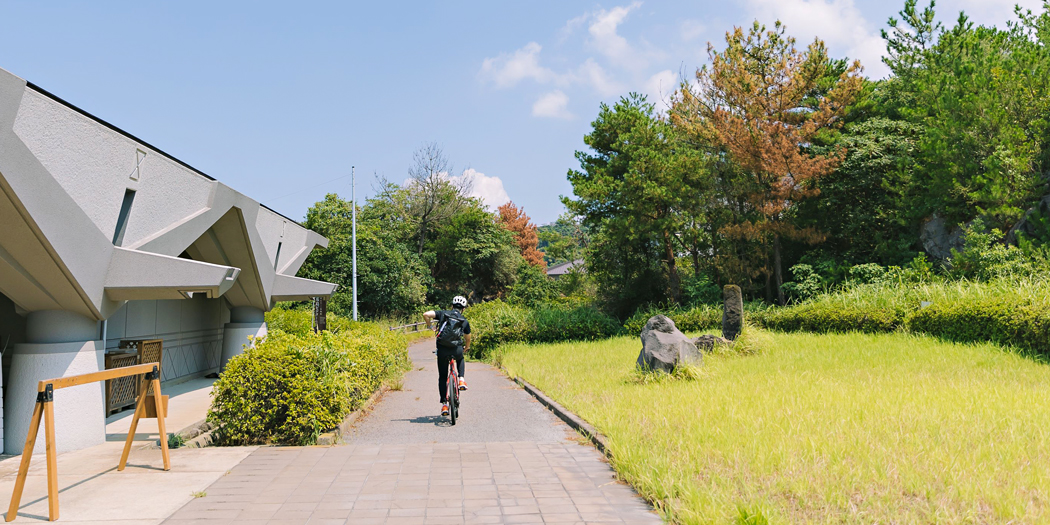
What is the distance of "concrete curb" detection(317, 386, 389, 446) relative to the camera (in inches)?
298

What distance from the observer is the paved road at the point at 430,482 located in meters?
4.88

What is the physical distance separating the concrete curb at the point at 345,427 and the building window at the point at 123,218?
3980 mm

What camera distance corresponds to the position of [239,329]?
1449cm

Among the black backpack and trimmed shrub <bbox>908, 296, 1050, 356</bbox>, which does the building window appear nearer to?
the black backpack

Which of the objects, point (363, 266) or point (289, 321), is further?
point (363, 266)

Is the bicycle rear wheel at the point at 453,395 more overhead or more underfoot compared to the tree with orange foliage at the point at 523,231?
more underfoot

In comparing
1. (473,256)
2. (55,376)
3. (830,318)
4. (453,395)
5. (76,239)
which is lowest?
(453,395)

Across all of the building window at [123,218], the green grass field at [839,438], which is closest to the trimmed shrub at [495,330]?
the green grass field at [839,438]

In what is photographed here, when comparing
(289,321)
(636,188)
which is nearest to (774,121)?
(636,188)

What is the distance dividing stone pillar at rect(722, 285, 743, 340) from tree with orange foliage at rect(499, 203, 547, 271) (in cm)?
4371

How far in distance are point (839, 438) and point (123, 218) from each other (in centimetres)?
946

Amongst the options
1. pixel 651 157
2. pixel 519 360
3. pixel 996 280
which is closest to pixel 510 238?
pixel 651 157

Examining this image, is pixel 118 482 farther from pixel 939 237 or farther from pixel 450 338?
pixel 939 237

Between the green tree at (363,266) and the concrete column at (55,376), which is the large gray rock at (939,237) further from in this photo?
the green tree at (363,266)
